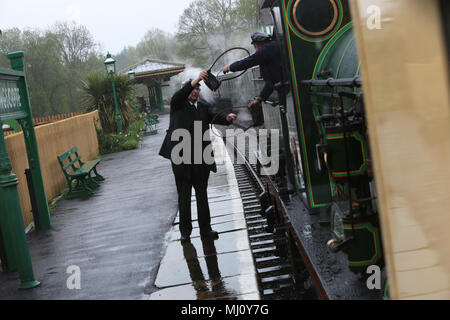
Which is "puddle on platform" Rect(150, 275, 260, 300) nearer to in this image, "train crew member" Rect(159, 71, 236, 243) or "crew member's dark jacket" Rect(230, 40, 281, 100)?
"train crew member" Rect(159, 71, 236, 243)

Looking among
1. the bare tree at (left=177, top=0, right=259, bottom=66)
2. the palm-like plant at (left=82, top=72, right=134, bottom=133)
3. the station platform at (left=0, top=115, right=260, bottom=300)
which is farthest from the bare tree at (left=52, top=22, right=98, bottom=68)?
the station platform at (left=0, top=115, right=260, bottom=300)

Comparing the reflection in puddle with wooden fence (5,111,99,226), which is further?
wooden fence (5,111,99,226)

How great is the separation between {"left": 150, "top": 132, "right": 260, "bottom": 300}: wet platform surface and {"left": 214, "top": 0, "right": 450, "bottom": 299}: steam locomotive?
590 millimetres

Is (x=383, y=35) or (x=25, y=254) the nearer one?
(x=383, y=35)

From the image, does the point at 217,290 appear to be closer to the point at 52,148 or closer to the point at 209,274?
the point at 209,274

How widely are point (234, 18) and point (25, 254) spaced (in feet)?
137

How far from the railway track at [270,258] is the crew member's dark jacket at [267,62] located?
1.69m

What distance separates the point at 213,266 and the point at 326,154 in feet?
9.40

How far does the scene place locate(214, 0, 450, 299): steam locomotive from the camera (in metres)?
3.05

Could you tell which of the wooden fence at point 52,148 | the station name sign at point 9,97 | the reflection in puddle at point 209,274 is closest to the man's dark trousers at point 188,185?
the reflection in puddle at point 209,274

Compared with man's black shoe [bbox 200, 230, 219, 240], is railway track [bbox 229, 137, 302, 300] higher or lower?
lower
